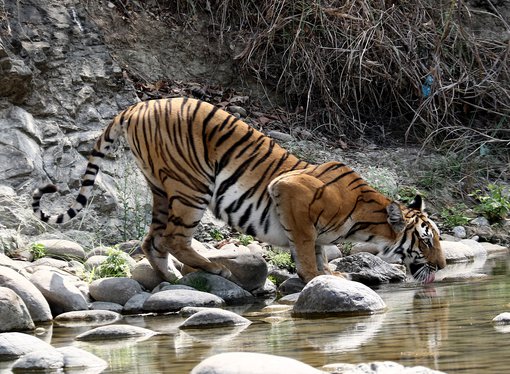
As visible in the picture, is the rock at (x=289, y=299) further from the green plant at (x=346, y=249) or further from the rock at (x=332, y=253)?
the green plant at (x=346, y=249)

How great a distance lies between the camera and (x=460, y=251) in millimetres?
10328

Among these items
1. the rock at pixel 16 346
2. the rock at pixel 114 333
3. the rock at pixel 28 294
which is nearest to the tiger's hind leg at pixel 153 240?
the rock at pixel 28 294

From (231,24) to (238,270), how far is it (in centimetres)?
624

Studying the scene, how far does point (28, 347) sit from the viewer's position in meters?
5.56

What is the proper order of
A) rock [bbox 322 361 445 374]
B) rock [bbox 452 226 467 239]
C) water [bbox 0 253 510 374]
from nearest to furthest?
1. rock [bbox 322 361 445 374]
2. water [bbox 0 253 510 374]
3. rock [bbox 452 226 467 239]

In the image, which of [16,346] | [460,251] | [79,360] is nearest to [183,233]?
[16,346]


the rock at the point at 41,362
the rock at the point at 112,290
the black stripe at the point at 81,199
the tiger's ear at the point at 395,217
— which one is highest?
the black stripe at the point at 81,199

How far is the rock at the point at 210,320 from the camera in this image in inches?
257

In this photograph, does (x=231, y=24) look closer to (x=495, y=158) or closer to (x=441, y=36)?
(x=441, y=36)

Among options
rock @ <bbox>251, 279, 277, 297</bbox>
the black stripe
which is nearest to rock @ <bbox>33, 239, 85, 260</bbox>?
the black stripe

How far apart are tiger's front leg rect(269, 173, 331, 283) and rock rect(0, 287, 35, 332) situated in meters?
2.38

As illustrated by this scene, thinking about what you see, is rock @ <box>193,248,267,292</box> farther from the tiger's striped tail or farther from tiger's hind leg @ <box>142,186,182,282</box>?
the tiger's striped tail

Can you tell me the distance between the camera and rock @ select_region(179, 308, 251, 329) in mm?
6520

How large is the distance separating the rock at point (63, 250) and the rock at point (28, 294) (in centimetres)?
166
